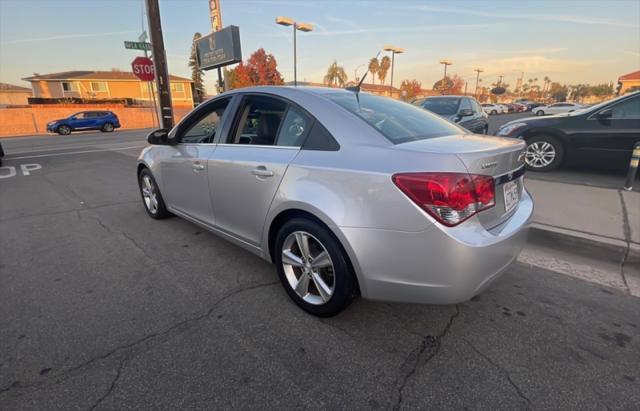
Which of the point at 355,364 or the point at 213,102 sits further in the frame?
the point at 213,102

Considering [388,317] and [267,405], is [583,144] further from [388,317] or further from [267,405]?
[267,405]

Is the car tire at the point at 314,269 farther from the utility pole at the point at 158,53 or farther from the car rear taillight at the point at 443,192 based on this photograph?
the utility pole at the point at 158,53

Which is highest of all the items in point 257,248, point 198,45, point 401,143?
point 198,45

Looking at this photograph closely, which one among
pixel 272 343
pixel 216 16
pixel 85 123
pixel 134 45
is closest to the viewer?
pixel 272 343

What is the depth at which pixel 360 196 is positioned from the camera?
1.97m

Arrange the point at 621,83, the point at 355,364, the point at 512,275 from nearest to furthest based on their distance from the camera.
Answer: the point at 355,364 → the point at 512,275 → the point at 621,83

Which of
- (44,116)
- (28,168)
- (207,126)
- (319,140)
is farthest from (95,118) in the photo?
(319,140)

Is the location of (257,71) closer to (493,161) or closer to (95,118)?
(95,118)

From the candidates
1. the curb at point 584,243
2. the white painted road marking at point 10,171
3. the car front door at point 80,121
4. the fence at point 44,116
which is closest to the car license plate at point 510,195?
the curb at point 584,243

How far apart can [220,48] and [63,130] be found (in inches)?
726

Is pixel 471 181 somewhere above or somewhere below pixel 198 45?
below

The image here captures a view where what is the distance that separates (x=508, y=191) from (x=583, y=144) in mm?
5276

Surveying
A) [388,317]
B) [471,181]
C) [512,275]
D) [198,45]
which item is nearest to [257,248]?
[388,317]

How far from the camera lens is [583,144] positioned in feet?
19.7
